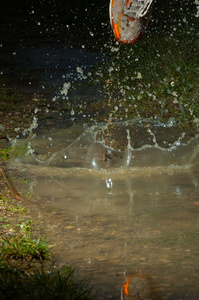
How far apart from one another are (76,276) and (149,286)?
0.45 metres

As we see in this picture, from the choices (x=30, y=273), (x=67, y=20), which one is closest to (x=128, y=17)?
(x=30, y=273)

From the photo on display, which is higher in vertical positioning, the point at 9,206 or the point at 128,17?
the point at 128,17

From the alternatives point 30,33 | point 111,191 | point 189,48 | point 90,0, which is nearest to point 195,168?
point 111,191

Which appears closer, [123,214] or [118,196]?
[123,214]

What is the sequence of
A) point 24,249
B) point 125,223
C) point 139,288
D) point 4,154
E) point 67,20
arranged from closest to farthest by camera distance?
point 139,288 < point 24,249 < point 125,223 < point 4,154 < point 67,20

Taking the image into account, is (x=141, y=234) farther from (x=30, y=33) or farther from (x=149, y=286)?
(x=30, y=33)

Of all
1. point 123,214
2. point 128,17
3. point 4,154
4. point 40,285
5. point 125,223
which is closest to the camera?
point 40,285

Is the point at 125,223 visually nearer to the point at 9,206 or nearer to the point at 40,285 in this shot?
the point at 9,206

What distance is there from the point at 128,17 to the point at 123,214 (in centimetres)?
292

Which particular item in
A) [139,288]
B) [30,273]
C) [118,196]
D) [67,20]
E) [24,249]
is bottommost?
[139,288]

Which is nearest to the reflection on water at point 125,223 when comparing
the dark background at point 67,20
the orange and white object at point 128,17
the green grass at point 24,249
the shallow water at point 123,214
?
the shallow water at point 123,214

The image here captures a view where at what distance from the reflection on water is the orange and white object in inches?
73.5

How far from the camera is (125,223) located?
3.98 m

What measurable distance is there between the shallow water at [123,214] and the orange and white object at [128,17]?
136 centimetres
